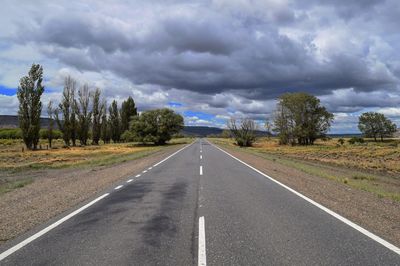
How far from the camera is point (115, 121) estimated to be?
105938 millimetres

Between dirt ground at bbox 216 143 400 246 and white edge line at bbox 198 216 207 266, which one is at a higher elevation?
white edge line at bbox 198 216 207 266

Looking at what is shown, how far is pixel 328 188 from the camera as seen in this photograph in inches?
552

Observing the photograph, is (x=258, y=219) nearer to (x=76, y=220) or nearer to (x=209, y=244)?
→ (x=209, y=244)

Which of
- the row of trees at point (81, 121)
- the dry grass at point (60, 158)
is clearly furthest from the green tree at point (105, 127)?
the dry grass at point (60, 158)

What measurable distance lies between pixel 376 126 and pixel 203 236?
145347 millimetres

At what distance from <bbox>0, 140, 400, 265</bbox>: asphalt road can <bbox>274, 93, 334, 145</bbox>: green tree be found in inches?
3301

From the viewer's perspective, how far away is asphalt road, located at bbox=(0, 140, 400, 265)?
18.2 feet

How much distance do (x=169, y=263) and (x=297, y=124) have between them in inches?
3539

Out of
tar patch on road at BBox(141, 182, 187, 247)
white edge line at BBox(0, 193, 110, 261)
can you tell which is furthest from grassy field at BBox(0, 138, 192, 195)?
tar patch on road at BBox(141, 182, 187, 247)

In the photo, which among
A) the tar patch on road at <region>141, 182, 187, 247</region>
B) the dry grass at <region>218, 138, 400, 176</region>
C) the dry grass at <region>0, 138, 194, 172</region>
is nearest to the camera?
the tar patch on road at <region>141, 182, 187, 247</region>

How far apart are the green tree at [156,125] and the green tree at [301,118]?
2439 cm

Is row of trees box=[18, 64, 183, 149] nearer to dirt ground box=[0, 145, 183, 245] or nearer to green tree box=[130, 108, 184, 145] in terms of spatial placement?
green tree box=[130, 108, 184, 145]

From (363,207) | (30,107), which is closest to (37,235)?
(363,207)

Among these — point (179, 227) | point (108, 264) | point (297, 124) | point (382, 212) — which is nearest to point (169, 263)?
point (108, 264)
